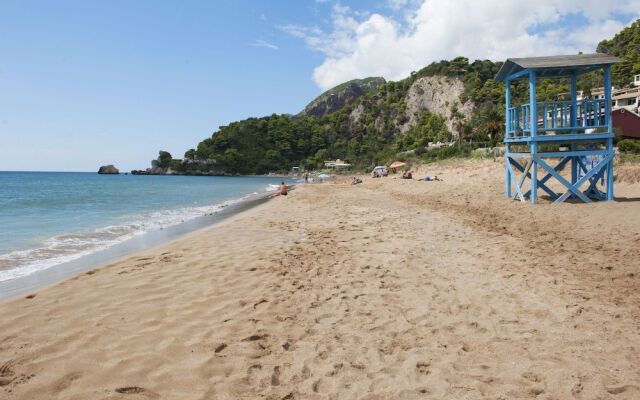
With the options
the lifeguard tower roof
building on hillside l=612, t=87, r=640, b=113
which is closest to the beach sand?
the lifeguard tower roof

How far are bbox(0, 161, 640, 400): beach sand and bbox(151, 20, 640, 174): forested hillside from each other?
74.6 meters

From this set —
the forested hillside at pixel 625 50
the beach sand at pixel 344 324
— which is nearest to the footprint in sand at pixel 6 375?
the beach sand at pixel 344 324

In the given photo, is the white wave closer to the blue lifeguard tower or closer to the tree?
the blue lifeguard tower

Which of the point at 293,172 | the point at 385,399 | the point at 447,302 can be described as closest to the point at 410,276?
the point at 447,302

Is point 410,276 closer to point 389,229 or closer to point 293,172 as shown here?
point 389,229

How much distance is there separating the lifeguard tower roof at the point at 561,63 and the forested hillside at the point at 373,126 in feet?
221

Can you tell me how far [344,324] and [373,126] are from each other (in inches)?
4905

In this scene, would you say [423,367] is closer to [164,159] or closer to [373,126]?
[373,126]

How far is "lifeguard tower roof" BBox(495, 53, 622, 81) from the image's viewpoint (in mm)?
11344

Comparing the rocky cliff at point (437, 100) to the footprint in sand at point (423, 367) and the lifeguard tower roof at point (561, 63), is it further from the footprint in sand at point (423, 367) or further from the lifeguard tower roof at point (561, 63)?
the footprint in sand at point (423, 367)

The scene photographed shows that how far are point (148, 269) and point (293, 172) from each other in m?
110

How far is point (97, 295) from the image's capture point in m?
5.11

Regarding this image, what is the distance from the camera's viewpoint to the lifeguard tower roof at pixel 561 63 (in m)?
11.3

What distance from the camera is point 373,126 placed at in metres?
125
